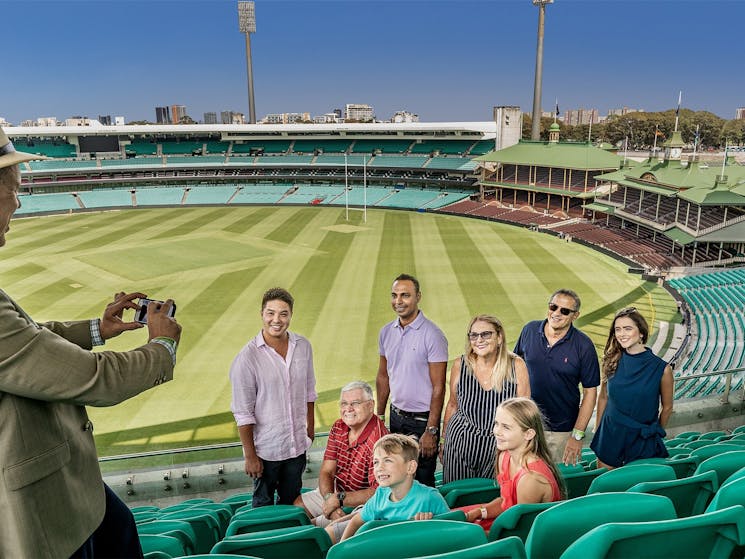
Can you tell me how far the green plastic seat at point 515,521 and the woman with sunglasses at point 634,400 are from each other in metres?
2.41

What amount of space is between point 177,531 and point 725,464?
3.48 m

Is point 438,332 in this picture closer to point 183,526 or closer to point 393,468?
point 393,468

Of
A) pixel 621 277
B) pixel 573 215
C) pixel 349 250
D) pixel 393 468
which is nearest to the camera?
pixel 393 468

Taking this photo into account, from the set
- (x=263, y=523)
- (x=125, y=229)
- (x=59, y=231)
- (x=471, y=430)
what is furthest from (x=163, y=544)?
(x=59, y=231)

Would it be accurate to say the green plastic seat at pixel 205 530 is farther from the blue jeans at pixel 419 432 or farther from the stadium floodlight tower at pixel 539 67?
the stadium floodlight tower at pixel 539 67

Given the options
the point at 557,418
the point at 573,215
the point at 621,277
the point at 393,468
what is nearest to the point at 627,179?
the point at 573,215

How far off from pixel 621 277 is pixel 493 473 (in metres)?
23.7

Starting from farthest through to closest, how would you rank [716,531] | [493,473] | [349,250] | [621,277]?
[349,250] < [621,277] < [493,473] < [716,531]

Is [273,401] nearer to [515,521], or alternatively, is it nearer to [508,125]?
[515,521]

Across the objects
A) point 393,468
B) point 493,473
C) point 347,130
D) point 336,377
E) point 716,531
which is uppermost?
point 347,130

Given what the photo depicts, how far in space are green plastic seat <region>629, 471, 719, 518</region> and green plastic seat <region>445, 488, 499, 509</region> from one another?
0.93 m

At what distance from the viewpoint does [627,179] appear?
34125 millimetres

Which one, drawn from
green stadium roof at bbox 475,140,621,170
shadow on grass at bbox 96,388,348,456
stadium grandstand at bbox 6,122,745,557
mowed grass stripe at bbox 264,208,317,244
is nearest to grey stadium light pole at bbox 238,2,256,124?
stadium grandstand at bbox 6,122,745,557

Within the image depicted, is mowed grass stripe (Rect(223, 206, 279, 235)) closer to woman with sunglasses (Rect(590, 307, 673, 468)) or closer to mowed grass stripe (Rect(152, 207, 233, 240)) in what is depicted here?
mowed grass stripe (Rect(152, 207, 233, 240))
